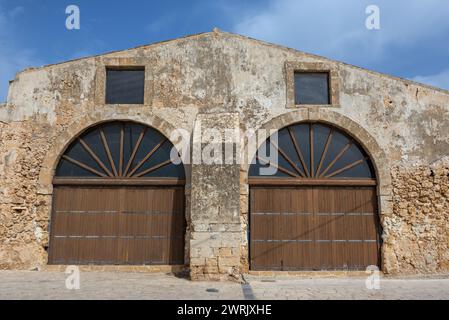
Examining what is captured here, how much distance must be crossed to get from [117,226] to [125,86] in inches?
123

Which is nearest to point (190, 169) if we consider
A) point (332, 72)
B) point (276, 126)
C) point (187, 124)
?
point (187, 124)

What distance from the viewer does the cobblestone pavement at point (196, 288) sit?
6.14 m

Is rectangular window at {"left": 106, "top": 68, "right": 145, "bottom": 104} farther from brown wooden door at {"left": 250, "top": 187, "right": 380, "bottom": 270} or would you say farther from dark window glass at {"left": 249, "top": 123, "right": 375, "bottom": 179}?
brown wooden door at {"left": 250, "top": 187, "right": 380, "bottom": 270}

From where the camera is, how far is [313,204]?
8969mm

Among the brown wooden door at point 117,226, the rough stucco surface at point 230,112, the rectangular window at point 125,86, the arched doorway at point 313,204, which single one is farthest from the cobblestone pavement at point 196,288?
the rectangular window at point 125,86

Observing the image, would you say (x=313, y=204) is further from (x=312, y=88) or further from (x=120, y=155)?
(x=120, y=155)

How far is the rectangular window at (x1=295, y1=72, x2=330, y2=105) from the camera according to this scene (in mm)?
9383

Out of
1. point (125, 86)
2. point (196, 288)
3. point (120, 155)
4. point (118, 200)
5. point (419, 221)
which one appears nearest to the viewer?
point (196, 288)

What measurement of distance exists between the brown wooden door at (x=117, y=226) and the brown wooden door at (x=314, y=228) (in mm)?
1707

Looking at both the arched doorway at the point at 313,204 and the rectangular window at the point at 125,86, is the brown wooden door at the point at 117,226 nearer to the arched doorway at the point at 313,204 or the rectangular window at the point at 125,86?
the arched doorway at the point at 313,204

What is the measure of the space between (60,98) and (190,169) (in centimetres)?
336

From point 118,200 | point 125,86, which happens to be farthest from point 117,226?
point 125,86
